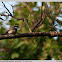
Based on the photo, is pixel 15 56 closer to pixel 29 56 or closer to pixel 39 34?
pixel 29 56

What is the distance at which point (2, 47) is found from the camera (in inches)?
218

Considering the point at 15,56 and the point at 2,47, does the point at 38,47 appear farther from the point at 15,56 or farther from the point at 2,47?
the point at 2,47

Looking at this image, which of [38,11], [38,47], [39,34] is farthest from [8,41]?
[39,34]

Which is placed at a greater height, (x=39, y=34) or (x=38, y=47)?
(x=39, y=34)

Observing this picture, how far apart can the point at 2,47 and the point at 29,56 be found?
3.85 ft

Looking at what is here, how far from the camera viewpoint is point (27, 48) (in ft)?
18.6

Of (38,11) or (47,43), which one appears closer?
(38,11)

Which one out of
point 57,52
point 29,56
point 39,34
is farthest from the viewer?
point 29,56

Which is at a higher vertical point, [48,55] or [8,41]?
[8,41]

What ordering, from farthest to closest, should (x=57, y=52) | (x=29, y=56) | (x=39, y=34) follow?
(x=29, y=56)
(x=57, y=52)
(x=39, y=34)

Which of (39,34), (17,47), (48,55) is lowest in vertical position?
(48,55)

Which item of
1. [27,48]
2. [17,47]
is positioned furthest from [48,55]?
[17,47]

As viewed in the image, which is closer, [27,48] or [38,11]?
[38,11]

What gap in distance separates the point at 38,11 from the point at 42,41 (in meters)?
1.29
